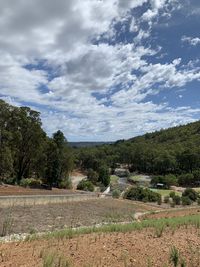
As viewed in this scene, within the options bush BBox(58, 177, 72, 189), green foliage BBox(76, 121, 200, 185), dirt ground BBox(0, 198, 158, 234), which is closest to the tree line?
bush BBox(58, 177, 72, 189)

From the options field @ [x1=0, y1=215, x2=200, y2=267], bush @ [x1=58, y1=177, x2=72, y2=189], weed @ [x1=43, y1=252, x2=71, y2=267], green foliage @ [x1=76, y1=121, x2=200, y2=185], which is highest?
green foliage @ [x1=76, y1=121, x2=200, y2=185]

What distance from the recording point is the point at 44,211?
3400 centimetres

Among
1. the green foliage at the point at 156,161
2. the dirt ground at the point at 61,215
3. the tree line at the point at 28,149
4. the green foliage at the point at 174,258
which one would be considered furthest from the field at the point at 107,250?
the green foliage at the point at 156,161

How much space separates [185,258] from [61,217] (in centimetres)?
2118

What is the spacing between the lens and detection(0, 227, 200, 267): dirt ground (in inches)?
465

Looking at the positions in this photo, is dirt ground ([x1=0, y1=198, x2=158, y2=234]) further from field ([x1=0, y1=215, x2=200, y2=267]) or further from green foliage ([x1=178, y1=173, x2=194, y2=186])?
green foliage ([x1=178, y1=173, x2=194, y2=186])

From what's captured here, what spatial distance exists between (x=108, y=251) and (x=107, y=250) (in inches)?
5.7

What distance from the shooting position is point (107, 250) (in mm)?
13289

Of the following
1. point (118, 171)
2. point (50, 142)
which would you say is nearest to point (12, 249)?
point (50, 142)

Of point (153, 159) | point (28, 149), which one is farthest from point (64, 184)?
point (153, 159)

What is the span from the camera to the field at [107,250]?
11.8m

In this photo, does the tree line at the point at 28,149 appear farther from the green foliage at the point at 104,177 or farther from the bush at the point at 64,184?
the green foliage at the point at 104,177

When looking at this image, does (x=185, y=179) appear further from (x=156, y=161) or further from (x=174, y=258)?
(x=174, y=258)

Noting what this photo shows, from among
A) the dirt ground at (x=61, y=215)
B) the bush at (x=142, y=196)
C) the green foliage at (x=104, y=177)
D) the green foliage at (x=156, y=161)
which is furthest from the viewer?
the green foliage at (x=156, y=161)
